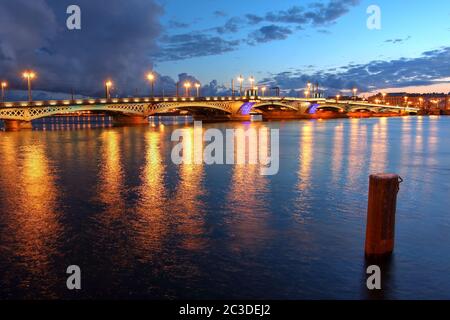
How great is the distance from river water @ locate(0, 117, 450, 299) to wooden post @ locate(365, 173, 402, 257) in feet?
1.34

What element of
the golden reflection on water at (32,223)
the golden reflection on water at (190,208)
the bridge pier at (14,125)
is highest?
the bridge pier at (14,125)

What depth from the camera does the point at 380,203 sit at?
8.65m

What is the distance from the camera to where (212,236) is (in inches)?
433

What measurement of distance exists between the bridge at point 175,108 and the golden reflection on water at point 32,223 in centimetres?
5997

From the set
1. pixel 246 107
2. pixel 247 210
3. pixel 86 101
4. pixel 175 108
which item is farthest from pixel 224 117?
pixel 247 210

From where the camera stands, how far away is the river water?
7.98 m

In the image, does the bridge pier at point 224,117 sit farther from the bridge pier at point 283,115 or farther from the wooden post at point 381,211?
the wooden post at point 381,211

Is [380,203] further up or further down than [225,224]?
further up

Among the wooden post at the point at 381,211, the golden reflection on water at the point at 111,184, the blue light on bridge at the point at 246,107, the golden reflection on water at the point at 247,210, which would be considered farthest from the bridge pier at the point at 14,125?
the wooden post at the point at 381,211

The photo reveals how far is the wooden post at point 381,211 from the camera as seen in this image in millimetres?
8609
